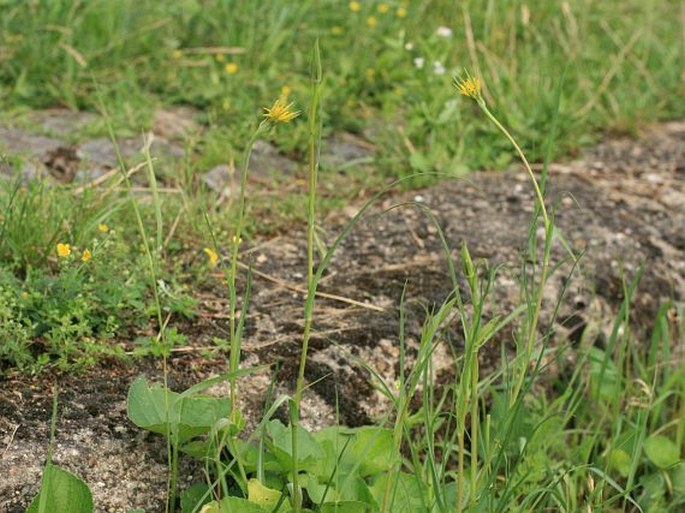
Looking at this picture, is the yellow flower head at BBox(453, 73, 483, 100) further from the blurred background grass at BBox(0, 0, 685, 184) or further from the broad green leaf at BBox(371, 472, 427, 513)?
the blurred background grass at BBox(0, 0, 685, 184)

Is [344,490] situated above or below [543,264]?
below

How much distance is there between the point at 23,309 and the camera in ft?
7.20

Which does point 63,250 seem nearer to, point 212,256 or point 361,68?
point 212,256

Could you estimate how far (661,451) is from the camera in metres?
2.52

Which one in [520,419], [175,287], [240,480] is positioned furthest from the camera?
[175,287]

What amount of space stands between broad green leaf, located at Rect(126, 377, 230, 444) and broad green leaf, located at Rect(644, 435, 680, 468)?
112 cm

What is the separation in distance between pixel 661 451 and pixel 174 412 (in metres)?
1.22

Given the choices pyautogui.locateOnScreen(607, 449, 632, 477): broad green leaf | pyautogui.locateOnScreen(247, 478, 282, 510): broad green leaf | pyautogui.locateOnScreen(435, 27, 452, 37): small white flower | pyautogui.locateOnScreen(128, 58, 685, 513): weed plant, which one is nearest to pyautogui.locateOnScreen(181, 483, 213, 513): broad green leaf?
pyautogui.locateOnScreen(128, 58, 685, 513): weed plant

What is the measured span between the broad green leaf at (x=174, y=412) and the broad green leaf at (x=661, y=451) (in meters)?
1.12

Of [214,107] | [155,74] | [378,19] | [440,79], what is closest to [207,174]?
[214,107]

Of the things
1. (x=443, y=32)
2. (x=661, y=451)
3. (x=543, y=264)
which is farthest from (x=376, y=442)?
(x=443, y=32)

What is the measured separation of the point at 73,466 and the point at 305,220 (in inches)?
52.1

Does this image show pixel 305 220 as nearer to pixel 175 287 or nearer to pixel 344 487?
pixel 175 287

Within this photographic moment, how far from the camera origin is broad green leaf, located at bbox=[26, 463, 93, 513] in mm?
1703
